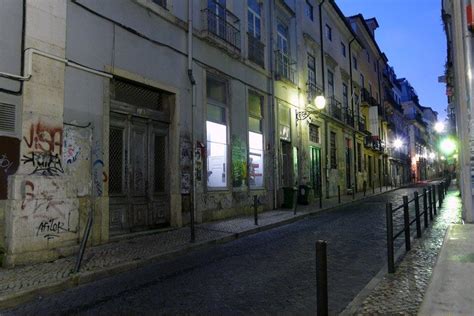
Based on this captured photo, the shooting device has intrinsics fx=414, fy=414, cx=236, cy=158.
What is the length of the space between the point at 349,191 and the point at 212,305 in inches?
875

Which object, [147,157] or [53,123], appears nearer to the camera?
[53,123]

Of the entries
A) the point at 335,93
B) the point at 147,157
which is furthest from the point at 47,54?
the point at 335,93

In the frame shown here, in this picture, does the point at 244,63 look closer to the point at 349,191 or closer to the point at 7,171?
the point at 7,171

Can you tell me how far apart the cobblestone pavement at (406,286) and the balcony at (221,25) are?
8.38 m

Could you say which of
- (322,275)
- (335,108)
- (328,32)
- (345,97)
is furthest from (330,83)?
Answer: (322,275)

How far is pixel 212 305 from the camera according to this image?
4777 mm

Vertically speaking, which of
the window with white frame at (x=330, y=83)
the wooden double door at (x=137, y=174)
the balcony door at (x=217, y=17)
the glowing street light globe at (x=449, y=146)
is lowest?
the wooden double door at (x=137, y=174)

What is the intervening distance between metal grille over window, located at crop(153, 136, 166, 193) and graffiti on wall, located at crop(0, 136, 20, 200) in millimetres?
3940

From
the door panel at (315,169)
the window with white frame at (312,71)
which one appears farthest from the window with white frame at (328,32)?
the door panel at (315,169)

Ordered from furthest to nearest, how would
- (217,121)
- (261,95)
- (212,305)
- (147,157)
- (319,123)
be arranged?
(319,123) < (261,95) < (217,121) < (147,157) < (212,305)

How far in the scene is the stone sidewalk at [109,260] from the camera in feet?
17.7

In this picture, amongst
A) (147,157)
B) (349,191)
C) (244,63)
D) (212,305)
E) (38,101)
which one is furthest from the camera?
(349,191)

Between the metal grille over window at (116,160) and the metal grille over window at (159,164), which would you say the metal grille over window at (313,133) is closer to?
the metal grille over window at (159,164)

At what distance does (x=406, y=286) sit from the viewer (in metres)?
5.14
